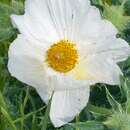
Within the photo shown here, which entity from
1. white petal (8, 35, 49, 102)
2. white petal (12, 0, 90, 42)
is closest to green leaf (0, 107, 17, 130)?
white petal (8, 35, 49, 102)

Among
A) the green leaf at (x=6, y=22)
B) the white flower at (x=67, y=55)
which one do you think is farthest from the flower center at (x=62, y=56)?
the green leaf at (x=6, y=22)

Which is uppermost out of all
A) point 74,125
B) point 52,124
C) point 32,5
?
point 32,5

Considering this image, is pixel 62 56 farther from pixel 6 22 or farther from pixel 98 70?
pixel 6 22

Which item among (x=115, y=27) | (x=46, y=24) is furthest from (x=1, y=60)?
(x=115, y=27)

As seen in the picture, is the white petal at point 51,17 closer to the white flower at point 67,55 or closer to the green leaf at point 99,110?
the white flower at point 67,55

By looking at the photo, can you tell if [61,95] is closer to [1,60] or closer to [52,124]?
[52,124]

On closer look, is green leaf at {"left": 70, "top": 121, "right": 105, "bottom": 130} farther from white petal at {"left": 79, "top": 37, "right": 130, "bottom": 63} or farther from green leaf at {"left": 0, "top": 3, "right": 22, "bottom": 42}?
green leaf at {"left": 0, "top": 3, "right": 22, "bottom": 42}
